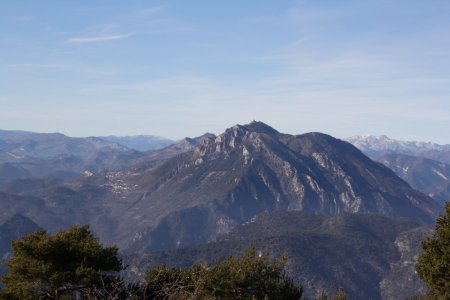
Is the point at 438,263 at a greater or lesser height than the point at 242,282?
greater

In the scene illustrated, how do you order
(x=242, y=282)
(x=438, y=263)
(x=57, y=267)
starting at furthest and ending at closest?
1. (x=438, y=263)
2. (x=242, y=282)
3. (x=57, y=267)

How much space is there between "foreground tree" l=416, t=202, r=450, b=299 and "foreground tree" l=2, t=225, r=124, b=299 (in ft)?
114

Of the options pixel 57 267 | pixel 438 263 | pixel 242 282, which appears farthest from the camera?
pixel 438 263

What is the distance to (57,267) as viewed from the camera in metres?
50.3

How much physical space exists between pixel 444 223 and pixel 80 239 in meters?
42.5

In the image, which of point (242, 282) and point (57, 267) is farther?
point (242, 282)

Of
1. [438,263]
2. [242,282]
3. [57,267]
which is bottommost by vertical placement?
[242,282]

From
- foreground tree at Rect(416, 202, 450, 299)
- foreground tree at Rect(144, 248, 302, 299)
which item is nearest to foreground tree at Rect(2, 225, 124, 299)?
foreground tree at Rect(144, 248, 302, 299)

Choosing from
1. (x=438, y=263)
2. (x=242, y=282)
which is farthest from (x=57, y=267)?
(x=438, y=263)

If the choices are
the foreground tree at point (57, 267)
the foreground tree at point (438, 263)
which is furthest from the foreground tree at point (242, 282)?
the foreground tree at point (438, 263)

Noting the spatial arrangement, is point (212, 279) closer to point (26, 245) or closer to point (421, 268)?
point (26, 245)

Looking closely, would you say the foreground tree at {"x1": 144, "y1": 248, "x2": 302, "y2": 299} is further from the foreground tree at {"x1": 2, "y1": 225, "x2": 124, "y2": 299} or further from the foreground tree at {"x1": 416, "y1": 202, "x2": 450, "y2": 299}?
the foreground tree at {"x1": 416, "y1": 202, "x2": 450, "y2": 299}

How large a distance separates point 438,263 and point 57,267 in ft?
133

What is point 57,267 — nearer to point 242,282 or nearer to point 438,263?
point 242,282
